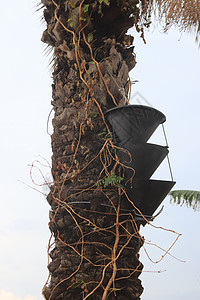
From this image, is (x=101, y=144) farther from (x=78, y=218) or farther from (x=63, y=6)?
(x=63, y=6)

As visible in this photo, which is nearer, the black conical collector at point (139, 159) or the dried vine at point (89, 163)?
the dried vine at point (89, 163)

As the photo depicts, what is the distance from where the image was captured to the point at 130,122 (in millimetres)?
1872

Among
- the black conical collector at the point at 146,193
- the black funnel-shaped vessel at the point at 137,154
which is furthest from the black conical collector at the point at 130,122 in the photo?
the black conical collector at the point at 146,193

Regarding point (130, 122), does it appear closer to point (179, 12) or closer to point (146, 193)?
point (146, 193)

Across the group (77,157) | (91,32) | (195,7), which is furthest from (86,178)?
(195,7)

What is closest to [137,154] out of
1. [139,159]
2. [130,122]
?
[139,159]

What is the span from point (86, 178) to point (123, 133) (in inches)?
12.7

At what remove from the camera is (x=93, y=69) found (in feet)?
A: 6.35

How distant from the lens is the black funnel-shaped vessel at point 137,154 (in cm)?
184

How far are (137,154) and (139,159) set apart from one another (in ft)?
0.10

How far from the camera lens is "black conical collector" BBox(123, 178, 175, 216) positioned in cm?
184

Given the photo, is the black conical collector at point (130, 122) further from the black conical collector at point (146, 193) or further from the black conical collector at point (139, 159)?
the black conical collector at point (146, 193)

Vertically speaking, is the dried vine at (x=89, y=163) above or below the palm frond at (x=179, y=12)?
below

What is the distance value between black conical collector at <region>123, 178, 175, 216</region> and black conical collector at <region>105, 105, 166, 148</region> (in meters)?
0.23
